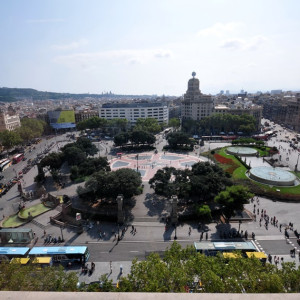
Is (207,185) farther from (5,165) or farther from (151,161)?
(5,165)

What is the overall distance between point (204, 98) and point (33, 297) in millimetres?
112809

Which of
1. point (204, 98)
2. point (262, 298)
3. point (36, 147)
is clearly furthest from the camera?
point (204, 98)

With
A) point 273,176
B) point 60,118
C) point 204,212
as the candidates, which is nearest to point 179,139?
point 273,176

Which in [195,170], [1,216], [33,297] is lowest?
[1,216]

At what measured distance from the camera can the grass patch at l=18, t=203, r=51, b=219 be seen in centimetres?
3578

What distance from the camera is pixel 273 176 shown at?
46438 millimetres

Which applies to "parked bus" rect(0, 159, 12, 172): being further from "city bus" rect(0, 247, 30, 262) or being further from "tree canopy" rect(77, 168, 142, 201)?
"city bus" rect(0, 247, 30, 262)

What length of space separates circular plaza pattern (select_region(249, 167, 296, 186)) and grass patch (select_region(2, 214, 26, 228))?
43993 mm

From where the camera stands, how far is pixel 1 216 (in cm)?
3656

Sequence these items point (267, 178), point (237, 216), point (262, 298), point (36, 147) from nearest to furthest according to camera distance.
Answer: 1. point (262, 298)
2. point (237, 216)
3. point (267, 178)
4. point (36, 147)

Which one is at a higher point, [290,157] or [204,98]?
[204,98]

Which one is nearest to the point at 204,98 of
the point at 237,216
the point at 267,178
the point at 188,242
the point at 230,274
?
the point at 267,178

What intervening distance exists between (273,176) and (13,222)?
48.7 meters

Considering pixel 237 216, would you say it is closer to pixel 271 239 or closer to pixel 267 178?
pixel 271 239
